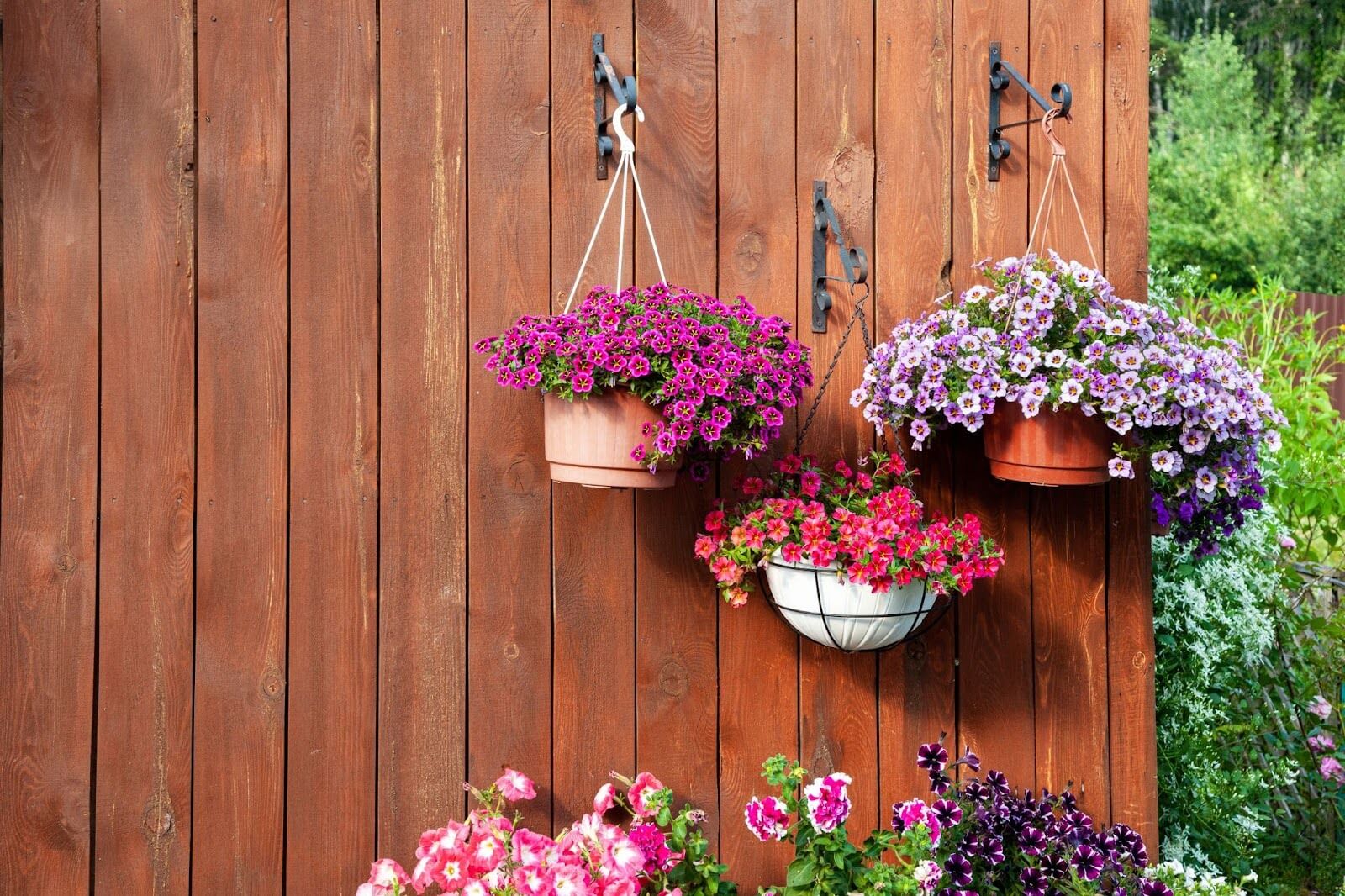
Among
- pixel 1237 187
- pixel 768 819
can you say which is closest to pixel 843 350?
pixel 768 819

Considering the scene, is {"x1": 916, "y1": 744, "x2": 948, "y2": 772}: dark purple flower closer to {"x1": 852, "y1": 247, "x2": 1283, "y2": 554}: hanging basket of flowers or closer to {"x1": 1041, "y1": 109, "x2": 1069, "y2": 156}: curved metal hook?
{"x1": 852, "y1": 247, "x2": 1283, "y2": 554}: hanging basket of flowers

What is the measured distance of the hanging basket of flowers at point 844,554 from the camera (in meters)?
1.71

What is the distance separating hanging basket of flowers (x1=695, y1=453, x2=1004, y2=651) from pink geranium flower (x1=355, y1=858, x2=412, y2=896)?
0.77 metres

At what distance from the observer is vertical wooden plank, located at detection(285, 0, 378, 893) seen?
1.96 m

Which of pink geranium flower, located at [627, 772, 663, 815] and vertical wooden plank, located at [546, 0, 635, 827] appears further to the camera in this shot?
vertical wooden plank, located at [546, 0, 635, 827]

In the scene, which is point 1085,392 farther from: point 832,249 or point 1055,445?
point 832,249

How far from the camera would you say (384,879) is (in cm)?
181

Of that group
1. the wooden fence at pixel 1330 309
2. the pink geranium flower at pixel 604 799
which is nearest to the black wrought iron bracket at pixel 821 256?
the pink geranium flower at pixel 604 799

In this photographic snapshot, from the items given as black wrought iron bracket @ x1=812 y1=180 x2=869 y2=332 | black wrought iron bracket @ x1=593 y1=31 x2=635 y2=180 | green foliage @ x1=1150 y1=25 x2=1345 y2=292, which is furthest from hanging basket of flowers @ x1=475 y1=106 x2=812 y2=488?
green foliage @ x1=1150 y1=25 x2=1345 y2=292

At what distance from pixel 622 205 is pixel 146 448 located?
3.33 ft

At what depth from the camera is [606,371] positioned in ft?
5.42

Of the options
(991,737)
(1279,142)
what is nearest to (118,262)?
(991,737)

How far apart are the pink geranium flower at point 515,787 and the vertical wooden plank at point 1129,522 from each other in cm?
117

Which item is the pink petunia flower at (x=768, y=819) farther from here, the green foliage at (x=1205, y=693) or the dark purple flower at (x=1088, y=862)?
the green foliage at (x=1205, y=693)
